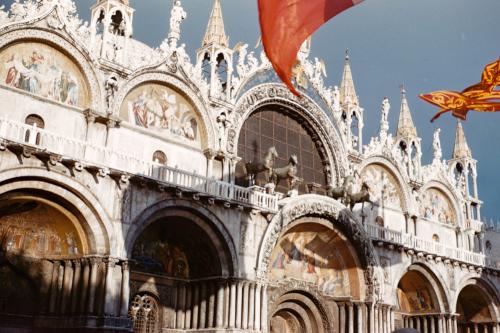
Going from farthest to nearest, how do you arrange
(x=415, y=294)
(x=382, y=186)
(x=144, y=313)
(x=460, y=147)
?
(x=460, y=147) < (x=382, y=186) < (x=415, y=294) < (x=144, y=313)

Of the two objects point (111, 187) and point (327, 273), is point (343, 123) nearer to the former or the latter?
point (327, 273)

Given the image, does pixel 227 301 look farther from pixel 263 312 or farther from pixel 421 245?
pixel 421 245

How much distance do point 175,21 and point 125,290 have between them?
10828mm

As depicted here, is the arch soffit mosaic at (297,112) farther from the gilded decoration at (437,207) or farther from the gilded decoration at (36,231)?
the gilded decoration at (36,231)

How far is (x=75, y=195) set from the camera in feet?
70.8

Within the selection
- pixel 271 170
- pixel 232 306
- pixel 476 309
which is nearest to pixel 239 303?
pixel 232 306

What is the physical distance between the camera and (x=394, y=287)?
3155cm

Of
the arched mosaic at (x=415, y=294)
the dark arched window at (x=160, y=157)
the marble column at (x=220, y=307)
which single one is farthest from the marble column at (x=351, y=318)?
the dark arched window at (x=160, y=157)

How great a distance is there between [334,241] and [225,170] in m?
5.91

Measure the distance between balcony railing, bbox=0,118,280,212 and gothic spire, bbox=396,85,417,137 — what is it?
13.8m

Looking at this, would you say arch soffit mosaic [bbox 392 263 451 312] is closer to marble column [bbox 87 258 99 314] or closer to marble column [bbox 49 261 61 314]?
marble column [bbox 87 258 99 314]

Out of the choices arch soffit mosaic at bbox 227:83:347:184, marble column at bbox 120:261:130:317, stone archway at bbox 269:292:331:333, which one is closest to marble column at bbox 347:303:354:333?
stone archway at bbox 269:292:331:333

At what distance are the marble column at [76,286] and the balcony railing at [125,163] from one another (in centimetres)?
330

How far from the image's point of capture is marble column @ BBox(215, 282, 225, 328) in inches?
961
